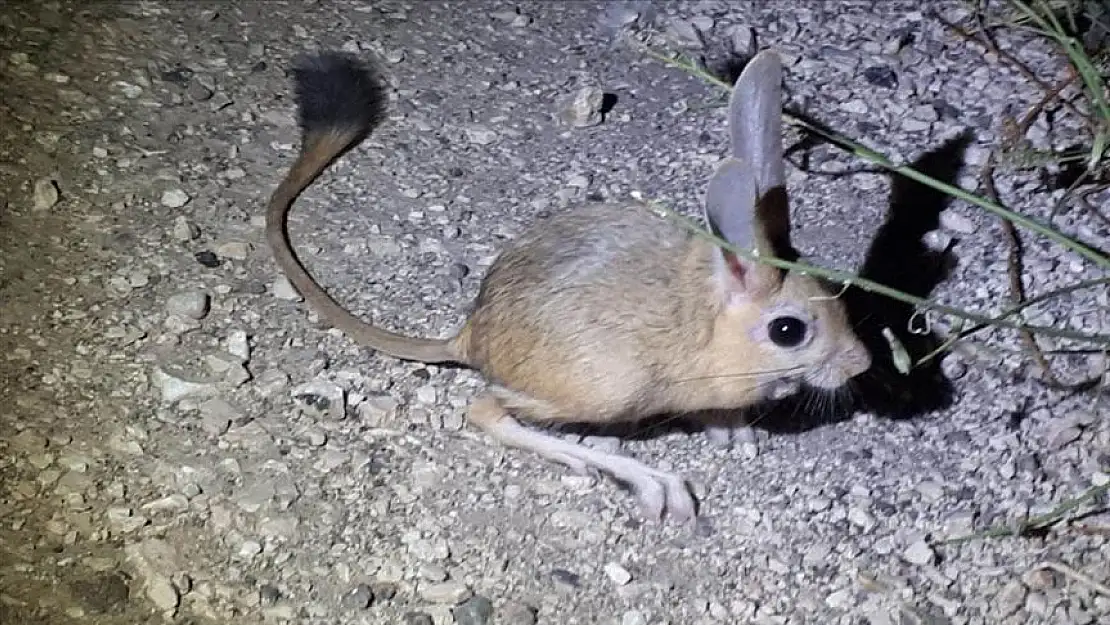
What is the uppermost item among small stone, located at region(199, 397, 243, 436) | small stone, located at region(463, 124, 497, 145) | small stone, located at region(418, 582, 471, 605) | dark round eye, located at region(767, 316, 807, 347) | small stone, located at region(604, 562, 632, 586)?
dark round eye, located at region(767, 316, 807, 347)

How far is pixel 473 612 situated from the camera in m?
2.06

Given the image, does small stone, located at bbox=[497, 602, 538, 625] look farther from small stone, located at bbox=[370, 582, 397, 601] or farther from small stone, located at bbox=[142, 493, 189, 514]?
small stone, located at bbox=[142, 493, 189, 514]

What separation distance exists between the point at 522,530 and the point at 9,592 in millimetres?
797

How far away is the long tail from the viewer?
7.80ft

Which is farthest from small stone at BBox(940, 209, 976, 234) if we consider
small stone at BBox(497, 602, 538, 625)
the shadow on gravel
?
small stone at BBox(497, 602, 538, 625)

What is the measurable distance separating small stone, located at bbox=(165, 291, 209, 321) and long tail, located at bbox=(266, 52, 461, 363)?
0.16 meters

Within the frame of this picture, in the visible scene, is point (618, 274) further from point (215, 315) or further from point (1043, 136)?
point (1043, 136)

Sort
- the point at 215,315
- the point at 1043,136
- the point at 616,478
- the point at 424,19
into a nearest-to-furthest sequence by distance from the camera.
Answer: the point at 616,478
the point at 215,315
the point at 1043,136
the point at 424,19

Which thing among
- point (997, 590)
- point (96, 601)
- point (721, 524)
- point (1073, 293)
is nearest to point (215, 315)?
point (96, 601)

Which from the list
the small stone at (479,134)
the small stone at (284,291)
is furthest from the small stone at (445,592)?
the small stone at (479,134)

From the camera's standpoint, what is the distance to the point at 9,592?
1887 mm

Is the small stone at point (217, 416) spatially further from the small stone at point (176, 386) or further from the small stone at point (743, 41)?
the small stone at point (743, 41)

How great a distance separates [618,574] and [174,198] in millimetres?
1207

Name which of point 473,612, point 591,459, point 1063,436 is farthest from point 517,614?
point 1063,436
